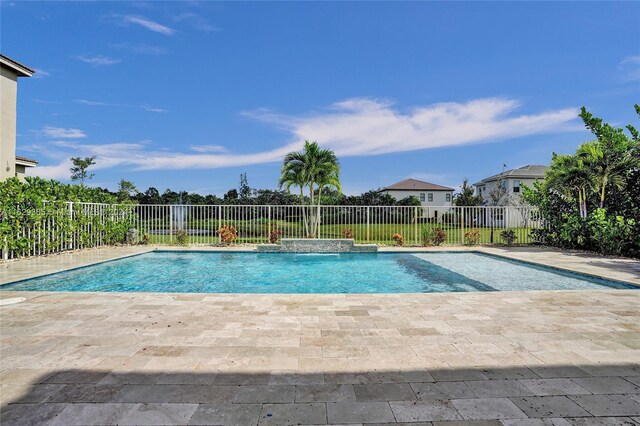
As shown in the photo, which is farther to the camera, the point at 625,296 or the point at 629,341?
the point at 625,296

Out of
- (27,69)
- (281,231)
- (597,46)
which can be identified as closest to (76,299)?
(281,231)

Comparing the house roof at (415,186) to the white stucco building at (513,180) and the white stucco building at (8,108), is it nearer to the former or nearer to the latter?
the white stucco building at (513,180)

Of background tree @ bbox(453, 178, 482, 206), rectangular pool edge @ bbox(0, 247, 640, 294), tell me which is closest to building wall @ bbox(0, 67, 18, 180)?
rectangular pool edge @ bbox(0, 247, 640, 294)

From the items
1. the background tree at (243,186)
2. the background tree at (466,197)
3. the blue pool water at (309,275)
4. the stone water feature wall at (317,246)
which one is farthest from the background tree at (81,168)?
the background tree at (466,197)

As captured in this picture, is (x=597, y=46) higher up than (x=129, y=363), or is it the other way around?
(x=597, y=46)

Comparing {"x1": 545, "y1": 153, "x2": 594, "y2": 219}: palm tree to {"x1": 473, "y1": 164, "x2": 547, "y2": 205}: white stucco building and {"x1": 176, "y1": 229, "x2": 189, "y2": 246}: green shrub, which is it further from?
{"x1": 473, "y1": 164, "x2": 547, "y2": 205}: white stucco building

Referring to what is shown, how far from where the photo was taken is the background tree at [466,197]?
113 feet

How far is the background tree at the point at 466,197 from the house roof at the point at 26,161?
34.1 m

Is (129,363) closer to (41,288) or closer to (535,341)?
(535,341)

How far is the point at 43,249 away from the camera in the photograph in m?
9.59

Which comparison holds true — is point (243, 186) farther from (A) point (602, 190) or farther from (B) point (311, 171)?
(A) point (602, 190)

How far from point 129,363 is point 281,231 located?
1188 cm

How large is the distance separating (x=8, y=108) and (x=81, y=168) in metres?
27.8

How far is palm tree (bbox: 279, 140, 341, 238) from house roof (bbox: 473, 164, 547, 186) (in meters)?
27.2
